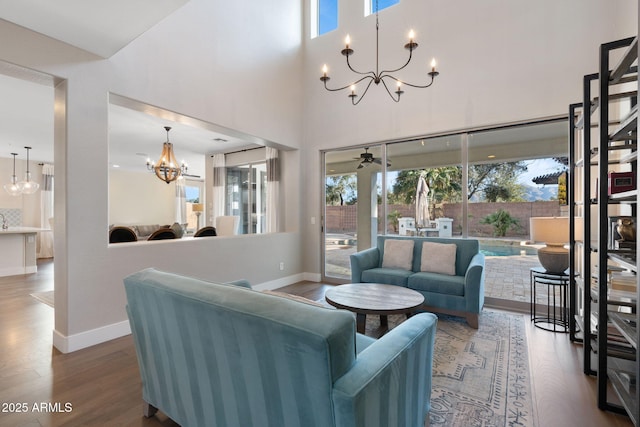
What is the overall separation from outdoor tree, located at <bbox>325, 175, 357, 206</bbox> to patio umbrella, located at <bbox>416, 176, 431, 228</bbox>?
3.59 feet

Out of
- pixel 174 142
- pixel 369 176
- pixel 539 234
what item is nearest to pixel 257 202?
pixel 174 142

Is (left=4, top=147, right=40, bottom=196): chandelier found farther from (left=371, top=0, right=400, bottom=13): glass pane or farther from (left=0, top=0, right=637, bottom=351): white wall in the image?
(left=371, top=0, right=400, bottom=13): glass pane

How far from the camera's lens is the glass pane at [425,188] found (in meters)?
4.26

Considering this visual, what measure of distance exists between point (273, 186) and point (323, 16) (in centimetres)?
332

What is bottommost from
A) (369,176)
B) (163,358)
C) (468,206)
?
(163,358)

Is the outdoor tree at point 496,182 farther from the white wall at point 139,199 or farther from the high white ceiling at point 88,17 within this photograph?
the white wall at point 139,199

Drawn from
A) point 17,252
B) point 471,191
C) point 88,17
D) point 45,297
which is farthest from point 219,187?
point 471,191

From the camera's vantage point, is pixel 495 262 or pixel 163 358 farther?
pixel 495 262

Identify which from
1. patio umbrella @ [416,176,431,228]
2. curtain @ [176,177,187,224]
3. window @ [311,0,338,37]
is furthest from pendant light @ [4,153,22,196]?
patio umbrella @ [416,176,431,228]

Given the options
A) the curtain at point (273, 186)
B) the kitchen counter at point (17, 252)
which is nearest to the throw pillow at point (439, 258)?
the curtain at point (273, 186)

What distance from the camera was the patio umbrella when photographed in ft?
14.8

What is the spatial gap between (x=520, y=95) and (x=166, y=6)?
12.8ft

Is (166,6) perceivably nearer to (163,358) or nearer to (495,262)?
(163,358)

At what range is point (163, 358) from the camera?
154 centimetres
